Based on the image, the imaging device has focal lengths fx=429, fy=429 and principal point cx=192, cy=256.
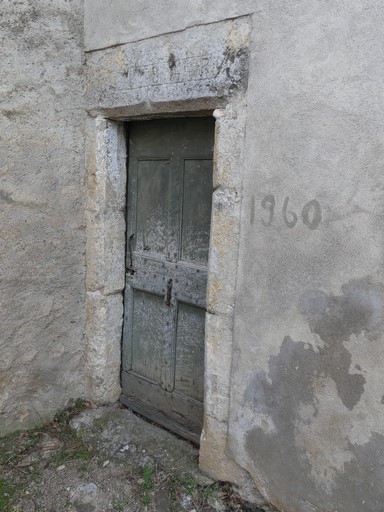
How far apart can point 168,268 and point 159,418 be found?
969 mm

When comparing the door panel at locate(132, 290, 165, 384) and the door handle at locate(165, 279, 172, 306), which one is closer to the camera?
the door handle at locate(165, 279, 172, 306)

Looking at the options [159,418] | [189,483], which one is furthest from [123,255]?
[189,483]

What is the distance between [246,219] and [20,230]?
4.34ft

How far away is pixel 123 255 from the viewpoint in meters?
2.81

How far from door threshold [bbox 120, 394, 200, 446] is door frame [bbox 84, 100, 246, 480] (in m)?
0.12

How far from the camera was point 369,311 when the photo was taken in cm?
162

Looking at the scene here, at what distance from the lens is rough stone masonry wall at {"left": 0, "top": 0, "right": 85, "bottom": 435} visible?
2342 mm

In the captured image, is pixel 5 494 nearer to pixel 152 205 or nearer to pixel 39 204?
pixel 39 204

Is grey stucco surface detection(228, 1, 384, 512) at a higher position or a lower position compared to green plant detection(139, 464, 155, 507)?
higher

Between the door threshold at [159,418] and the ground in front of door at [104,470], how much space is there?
53 mm

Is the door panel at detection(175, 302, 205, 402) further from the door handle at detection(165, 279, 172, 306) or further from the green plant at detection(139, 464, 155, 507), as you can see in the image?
the green plant at detection(139, 464, 155, 507)

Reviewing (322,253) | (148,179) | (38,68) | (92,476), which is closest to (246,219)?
(322,253)

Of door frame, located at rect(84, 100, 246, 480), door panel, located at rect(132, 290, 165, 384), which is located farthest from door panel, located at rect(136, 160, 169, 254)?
door panel, located at rect(132, 290, 165, 384)

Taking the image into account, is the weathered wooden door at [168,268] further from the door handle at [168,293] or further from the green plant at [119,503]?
the green plant at [119,503]
